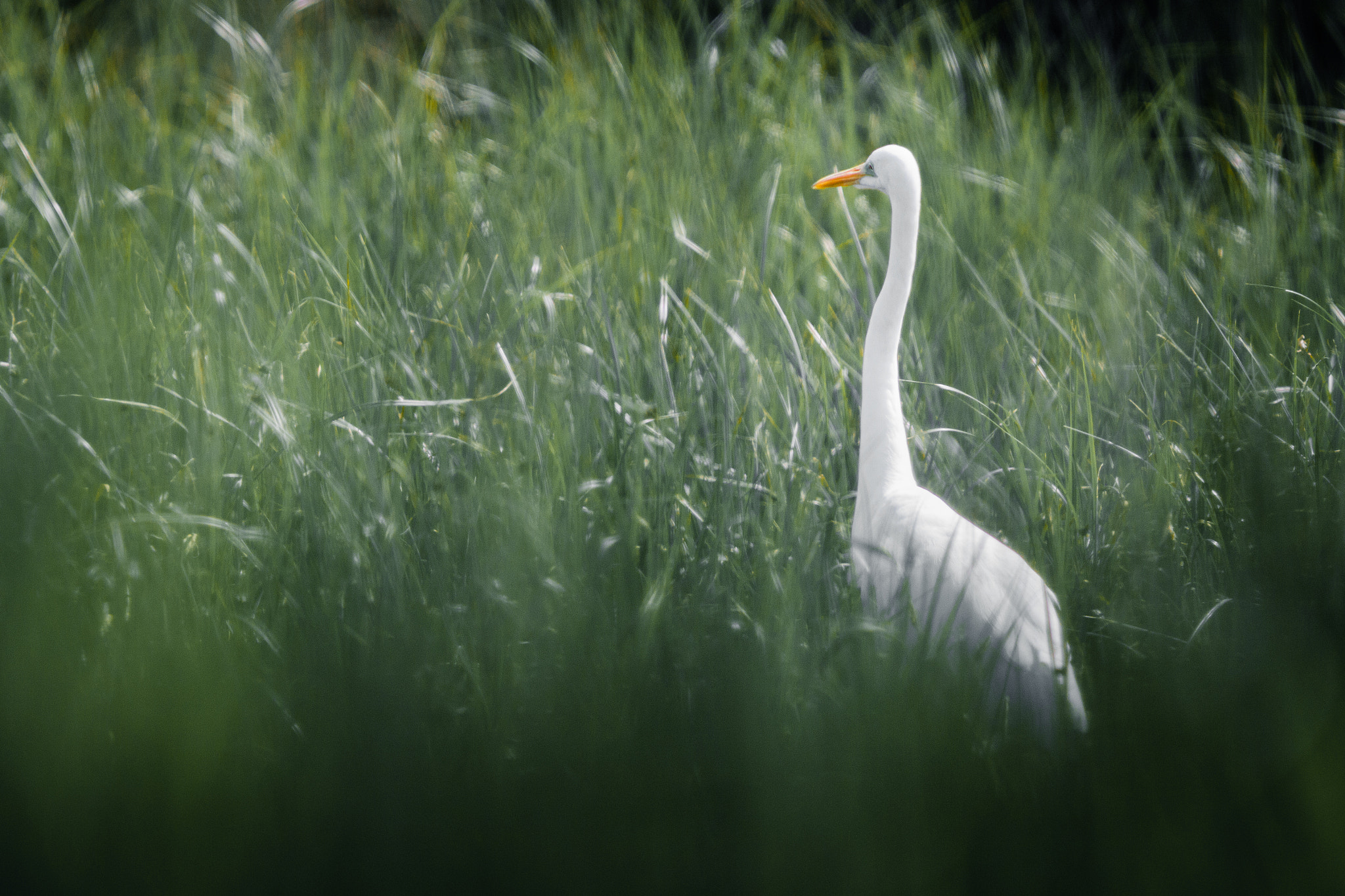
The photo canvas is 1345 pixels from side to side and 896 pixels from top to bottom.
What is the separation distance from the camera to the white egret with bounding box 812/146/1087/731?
130 cm

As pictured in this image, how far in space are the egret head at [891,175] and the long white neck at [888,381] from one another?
0.02 m

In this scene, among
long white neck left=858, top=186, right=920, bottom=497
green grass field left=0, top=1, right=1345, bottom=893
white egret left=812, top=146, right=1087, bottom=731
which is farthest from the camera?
long white neck left=858, top=186, right=920, bottom=497

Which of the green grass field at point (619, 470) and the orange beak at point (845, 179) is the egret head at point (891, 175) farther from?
the green grass field at point (619, 470)

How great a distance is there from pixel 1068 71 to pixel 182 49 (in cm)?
318

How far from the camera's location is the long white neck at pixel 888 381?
1522 millimetres

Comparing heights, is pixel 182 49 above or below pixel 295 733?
above

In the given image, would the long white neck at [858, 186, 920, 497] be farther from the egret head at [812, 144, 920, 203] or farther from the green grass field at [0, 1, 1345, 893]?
the green grass field at [0, 1, 1345, 893]

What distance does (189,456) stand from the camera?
1668 mm

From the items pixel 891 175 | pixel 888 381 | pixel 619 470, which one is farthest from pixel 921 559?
pixel 891 175

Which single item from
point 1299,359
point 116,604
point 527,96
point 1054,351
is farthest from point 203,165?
point 1299,359

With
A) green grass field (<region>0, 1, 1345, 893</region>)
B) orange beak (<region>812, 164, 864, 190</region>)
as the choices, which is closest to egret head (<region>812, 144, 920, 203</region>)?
orange beak (<region>812, 164, 864, 190</region>)

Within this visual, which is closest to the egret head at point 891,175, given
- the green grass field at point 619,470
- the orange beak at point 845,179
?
the orange beak at point 845,179

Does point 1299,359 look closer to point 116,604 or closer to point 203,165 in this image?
point 116,604

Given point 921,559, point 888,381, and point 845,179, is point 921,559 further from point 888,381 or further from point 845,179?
point 845,179
